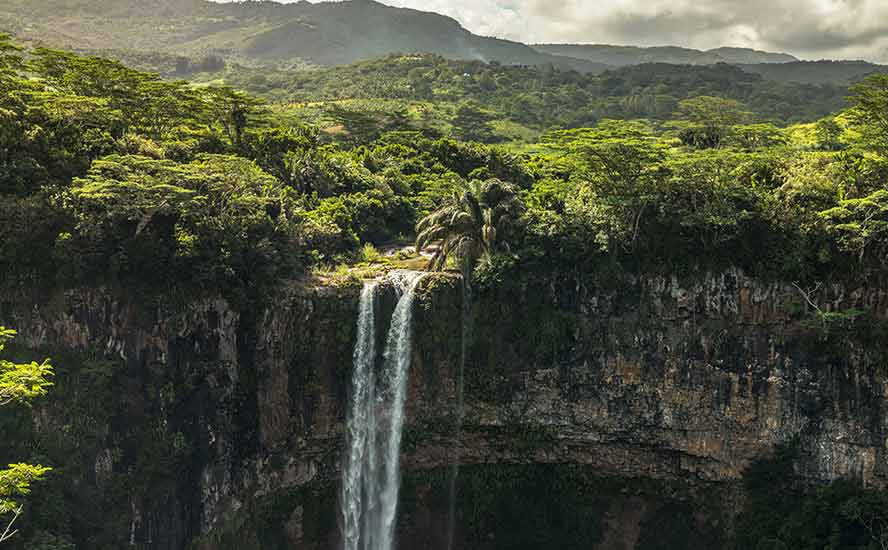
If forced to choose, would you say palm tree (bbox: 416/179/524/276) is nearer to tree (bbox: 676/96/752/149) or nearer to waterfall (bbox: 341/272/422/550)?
waterfall (bbox: 341/272/422/550)

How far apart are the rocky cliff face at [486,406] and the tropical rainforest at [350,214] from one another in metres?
0.87

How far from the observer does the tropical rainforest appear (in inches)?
899

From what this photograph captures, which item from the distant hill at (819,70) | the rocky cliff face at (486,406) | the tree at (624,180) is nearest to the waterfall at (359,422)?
the rocky cliff face at (486,406)

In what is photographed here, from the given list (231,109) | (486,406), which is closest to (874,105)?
(486,406)

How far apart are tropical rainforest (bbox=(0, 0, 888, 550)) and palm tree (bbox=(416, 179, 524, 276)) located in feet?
0.22

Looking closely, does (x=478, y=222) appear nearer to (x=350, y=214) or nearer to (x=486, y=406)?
(x=486, y=406)

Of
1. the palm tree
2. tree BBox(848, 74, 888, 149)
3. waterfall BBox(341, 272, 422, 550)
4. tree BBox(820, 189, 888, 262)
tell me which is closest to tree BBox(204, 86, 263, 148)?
the palm tree

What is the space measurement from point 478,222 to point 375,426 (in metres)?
8.84

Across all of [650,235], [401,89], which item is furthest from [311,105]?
[650,235]

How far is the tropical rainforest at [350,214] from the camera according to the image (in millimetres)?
22844

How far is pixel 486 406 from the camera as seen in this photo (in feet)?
89.1

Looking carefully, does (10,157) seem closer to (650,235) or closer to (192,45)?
(650,235)

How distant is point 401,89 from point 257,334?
62407mm

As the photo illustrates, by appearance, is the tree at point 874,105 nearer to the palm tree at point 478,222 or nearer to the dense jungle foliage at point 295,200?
the dense jungle foliage at point 295,200
